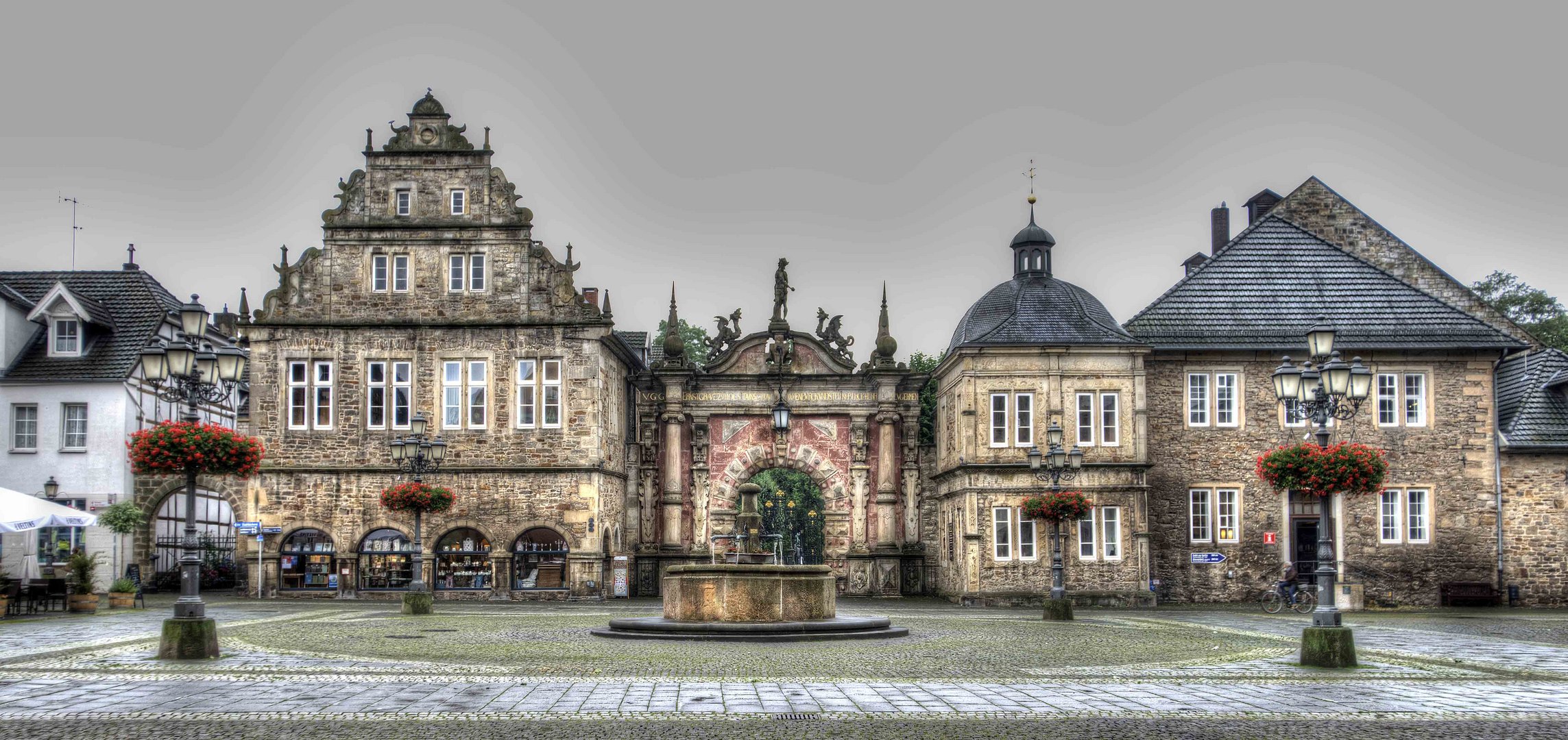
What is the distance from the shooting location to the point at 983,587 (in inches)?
1753

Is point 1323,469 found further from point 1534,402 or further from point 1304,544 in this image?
point 1534,402

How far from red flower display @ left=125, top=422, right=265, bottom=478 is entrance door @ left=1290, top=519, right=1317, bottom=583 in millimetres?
32643

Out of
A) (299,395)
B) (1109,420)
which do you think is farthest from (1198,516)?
(299,395)

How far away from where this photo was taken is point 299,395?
46.5 meters

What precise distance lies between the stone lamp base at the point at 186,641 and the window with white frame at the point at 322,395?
26.6m

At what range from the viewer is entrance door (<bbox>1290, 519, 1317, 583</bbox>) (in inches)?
1775

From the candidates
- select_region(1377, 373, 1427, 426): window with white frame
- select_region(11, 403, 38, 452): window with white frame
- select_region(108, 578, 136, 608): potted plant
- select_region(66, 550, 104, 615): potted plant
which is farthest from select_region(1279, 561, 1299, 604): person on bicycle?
select_region(11, 403, 38, 452): window with white frame

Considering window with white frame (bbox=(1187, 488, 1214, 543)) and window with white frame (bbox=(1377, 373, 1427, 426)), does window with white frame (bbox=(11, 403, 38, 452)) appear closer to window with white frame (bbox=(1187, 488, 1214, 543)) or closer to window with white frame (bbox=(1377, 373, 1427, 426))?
window with white frame (bbox=(1187, 488, 1214, 543))

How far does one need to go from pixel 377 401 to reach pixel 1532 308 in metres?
46.3

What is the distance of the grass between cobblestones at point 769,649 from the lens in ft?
64.0

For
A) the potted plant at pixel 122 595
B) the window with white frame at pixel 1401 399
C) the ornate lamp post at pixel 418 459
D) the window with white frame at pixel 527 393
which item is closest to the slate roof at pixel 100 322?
the potted plant at pixel 122 595

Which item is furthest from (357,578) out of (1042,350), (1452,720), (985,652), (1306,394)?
(1452,720)

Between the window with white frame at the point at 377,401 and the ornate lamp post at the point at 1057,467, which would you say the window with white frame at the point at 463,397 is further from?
the ornate lamp post at the point at 1057,467

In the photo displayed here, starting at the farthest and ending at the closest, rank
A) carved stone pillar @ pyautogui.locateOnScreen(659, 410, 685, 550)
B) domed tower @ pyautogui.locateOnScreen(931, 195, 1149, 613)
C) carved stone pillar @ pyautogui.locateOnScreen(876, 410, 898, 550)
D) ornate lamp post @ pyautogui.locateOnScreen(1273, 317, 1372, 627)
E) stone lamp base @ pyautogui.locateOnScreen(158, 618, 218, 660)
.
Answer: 1. carved stone pillar @ pyautogui.locateOnScreen(876, 410, 898, 550)
2. carved stone pillar @ pyautogui.locateOnScreen(659, 410, 685, 550)
3. domed tower @ pyautogui.locateOnScreen(931, 195, 1149, 613)
4. ornate lamp post @ pyautogui.locateOnScreen(1273, 317, 1372, 627)
5. stone lamp base @ pyautogui.locateOnScreen(158, 618, 218, 660)
